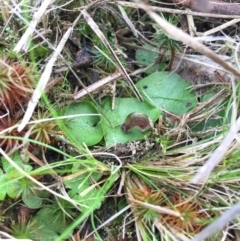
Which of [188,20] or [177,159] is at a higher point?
[188,20]

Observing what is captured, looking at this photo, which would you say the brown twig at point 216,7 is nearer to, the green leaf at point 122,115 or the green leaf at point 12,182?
the green leaf at point 122,115

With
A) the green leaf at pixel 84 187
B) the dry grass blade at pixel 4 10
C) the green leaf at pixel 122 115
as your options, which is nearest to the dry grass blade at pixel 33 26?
the dry grass blade at pixel 4 10

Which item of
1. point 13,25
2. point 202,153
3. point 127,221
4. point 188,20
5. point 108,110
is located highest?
point 13,25

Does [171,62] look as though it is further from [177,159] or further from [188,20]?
[177,159]

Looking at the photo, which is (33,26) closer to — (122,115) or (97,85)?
(97,85)

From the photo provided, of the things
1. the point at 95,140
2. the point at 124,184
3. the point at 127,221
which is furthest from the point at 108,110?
the point at 127,221

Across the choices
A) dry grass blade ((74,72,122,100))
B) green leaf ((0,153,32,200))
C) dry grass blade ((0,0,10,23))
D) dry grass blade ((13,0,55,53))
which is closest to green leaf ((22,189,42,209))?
green leaf ((0,153,32,200))

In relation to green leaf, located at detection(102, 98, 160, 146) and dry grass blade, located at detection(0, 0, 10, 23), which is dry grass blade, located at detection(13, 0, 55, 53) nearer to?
dry grass blade, located at detection(0, 0, 10, 23)
